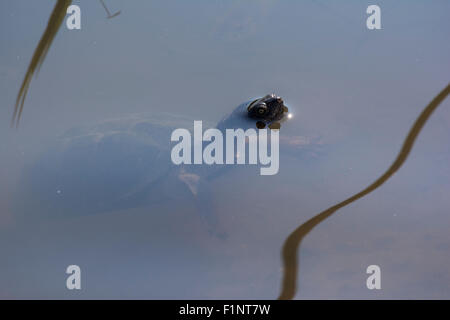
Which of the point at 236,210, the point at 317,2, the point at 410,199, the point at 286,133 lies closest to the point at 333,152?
the point at 286,133

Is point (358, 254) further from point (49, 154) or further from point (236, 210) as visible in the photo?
point (49, 154)

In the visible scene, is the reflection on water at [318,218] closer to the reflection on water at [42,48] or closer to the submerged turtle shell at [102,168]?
the submerged turtle shell at [102,168]

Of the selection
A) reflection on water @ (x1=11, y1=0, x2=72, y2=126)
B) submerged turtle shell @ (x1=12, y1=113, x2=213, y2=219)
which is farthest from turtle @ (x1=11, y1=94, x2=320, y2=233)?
reflection on water @ (x1=11, y1=0, x2=72, y2=126)

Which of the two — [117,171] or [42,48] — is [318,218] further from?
[42,48]

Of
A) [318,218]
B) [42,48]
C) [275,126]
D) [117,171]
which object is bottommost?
[318,218]

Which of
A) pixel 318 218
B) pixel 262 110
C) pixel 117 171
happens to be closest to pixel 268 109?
pixel 262 110

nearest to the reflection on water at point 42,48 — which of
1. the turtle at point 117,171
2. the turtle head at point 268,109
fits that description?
the turtle at point 117,171
